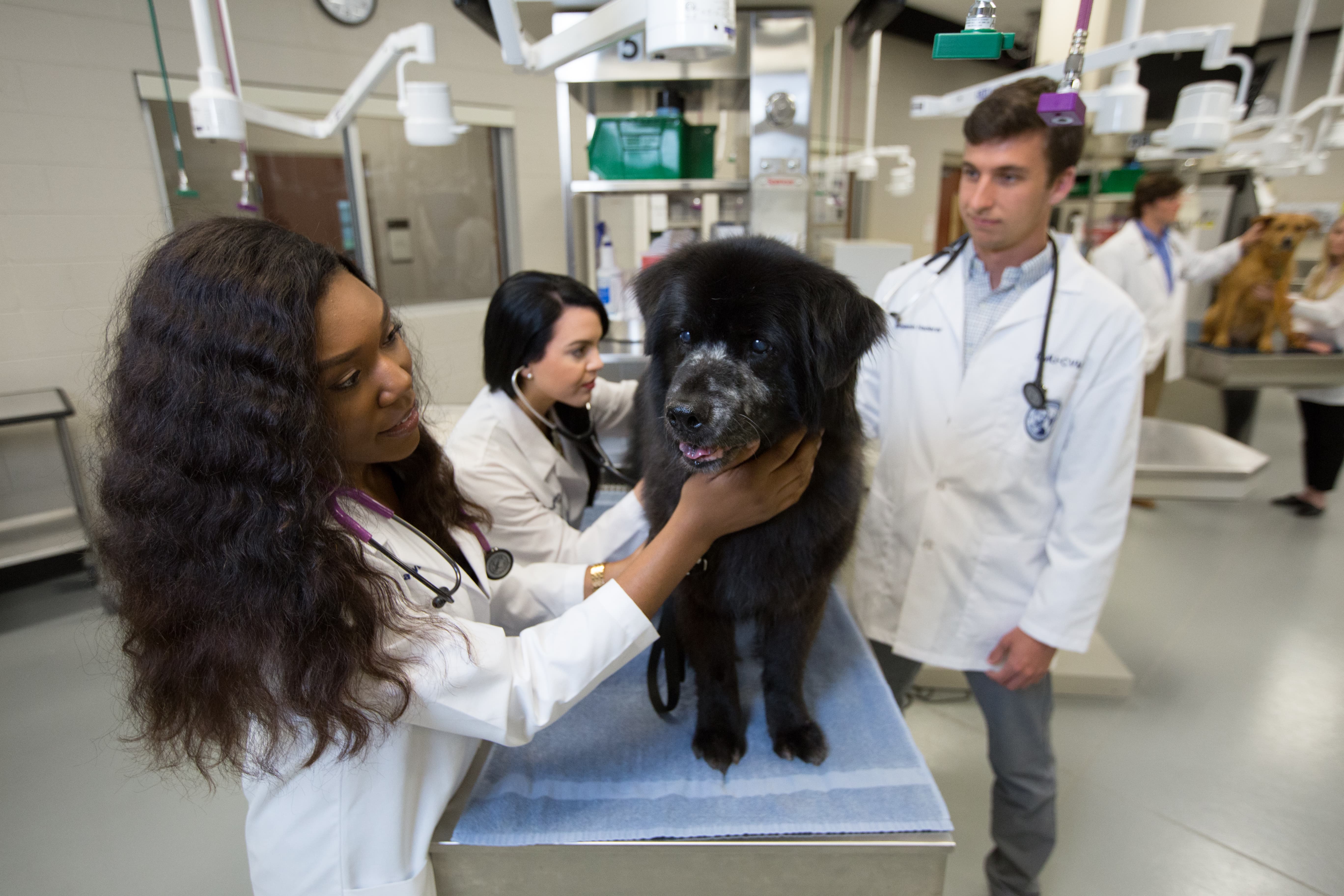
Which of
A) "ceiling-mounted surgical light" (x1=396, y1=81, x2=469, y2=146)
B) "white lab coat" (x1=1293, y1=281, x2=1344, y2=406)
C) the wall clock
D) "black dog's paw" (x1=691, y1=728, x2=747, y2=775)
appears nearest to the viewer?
"black dog's paw" (x1=691, y1=728, x2=747, y2=775)

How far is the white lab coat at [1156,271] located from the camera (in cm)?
392

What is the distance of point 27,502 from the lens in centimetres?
242

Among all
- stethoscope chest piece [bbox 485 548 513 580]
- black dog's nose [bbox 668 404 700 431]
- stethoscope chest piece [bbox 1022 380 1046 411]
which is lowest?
stethoscope chest piece [bbox 485 548 513 580]

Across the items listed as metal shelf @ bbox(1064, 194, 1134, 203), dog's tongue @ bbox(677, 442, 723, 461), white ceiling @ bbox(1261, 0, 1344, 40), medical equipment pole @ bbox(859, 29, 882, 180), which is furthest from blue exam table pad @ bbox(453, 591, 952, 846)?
metal shelf @ bbox(1064, 194, 1134, 203)

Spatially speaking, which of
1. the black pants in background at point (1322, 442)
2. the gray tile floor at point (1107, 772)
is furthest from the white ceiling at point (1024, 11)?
the black pants in background at point (1322, 442)

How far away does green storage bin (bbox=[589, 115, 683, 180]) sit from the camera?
2.38 meters

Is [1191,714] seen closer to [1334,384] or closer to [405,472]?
[1334,384]

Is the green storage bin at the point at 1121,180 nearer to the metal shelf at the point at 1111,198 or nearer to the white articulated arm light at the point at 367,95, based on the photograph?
the metal shelf at the point at 1111,198

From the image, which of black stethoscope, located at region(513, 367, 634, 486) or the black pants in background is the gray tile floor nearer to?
black stethoscope, located at region(513, 367, 634, 486)

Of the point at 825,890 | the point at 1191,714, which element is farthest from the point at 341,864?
the point at 1191,714

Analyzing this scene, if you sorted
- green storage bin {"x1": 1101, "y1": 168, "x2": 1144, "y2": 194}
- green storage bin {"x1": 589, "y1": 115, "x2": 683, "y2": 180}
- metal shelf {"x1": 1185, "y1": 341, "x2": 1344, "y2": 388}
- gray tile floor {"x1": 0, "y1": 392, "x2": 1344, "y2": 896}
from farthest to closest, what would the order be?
1. green storage bin {"x1": 1101, "y1": 168, "x2": 1144, "y2": 194}
2. metal shelf {"x1": 1185, "y1": 341, "x2": 1344, "y2": 388}
3. green storage bin {"x1": 589, "y1": 115, "x2": 683, "y2": 180}
4. gray tile floor {"x1": 0, "y1": 392, "x2": 1344, "y2": 896}

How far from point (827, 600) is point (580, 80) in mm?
2020

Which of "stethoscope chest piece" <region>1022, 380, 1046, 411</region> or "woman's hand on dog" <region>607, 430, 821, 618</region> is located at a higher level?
Result: "stethoscope chest piece" <region>1022, 380, 1046, 411</region>

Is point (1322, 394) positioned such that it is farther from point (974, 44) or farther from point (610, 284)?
point (974, 44)
